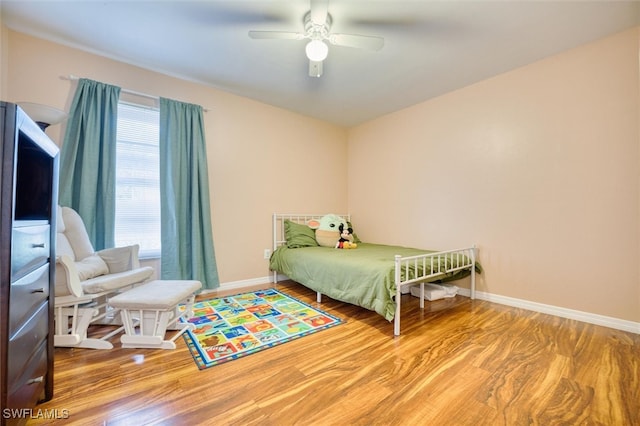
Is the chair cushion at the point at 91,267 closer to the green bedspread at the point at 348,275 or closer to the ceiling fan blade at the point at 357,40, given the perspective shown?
the green bedspread at the point at 348,275

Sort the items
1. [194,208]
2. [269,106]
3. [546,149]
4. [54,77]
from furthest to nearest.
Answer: [269,106] → [194,208] → [546,149] → [54,77]

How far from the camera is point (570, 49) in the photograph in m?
2.25

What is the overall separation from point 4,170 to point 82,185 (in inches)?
72.8

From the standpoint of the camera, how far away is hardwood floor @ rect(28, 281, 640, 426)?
1175mm

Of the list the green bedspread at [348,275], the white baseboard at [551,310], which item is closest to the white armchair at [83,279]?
the white baseboard at [551,310]

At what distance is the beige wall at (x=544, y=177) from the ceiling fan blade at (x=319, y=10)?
202cm

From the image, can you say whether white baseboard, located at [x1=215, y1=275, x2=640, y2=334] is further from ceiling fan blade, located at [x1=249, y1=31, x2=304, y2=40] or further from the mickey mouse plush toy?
ceiling fan blade, located at [x1=249, y1=31, x2=304, y2=40]

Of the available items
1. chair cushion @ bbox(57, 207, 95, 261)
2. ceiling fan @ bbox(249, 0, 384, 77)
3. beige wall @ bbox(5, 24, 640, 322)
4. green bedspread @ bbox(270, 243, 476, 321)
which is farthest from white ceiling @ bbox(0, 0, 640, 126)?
green bedspread @ bbox(270, 243, 476, 321)

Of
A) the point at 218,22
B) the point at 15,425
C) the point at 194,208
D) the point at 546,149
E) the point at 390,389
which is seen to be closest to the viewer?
the point at 15,425

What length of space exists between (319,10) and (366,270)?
6.23 feet

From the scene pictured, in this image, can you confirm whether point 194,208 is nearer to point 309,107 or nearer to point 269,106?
point 269,106

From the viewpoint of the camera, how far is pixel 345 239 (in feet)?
11.1

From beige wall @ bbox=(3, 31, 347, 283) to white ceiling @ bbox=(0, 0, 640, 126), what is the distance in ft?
0.48

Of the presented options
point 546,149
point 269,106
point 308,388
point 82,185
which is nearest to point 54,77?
point 82,185
